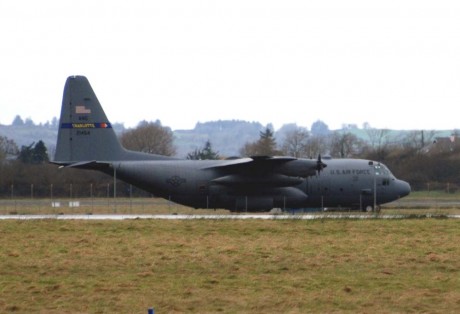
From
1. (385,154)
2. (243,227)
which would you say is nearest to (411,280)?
(243,227)

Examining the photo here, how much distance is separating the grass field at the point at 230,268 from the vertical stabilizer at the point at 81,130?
11915mm

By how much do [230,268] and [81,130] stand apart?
86.5ft

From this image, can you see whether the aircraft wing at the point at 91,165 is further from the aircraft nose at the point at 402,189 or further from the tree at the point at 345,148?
the tree at the point at 345,148

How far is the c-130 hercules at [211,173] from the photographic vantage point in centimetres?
4978

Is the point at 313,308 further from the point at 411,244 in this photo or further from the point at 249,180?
the point at 249,180

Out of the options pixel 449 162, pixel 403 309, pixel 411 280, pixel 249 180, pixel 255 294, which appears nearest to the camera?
pixel 403 309

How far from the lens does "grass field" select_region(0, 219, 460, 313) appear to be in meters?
20.0

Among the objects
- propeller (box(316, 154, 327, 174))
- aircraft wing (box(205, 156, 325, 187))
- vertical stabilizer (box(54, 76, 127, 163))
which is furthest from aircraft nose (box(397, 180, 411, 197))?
vertical stabilizer (box(54, 76, 127, 163))

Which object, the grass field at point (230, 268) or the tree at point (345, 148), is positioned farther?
the tree at point (345, 148)

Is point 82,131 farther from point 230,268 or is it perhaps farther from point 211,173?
point 230,268

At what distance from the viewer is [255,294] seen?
68.6 feet

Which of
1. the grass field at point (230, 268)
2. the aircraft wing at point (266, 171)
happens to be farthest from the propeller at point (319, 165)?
the grass field at point (230, 268)

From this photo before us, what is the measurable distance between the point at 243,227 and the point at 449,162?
47.6 meters

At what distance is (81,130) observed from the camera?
49.9 m
